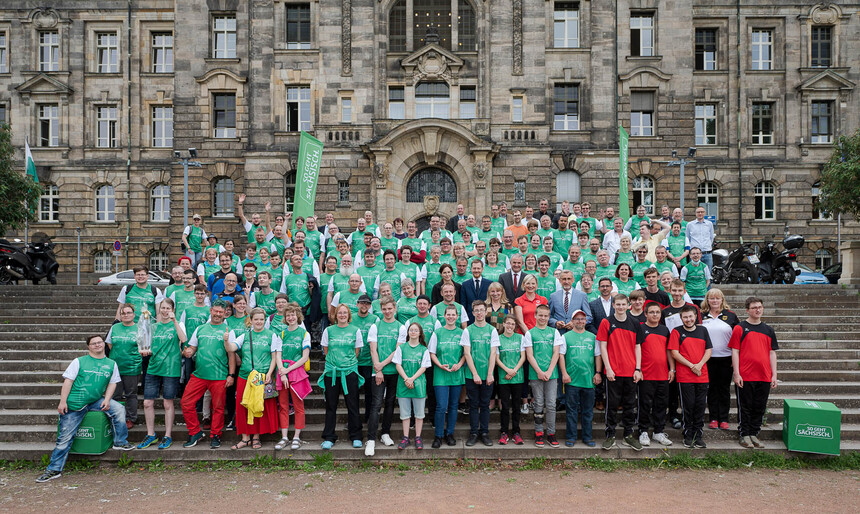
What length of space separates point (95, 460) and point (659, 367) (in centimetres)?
789

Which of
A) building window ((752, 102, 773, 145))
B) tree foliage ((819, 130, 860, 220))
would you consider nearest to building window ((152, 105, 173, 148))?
building window ((752, 102, 773, 145))

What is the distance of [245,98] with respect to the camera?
25.1 m

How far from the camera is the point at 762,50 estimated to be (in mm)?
27266

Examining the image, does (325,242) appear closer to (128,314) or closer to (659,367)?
(128,314)

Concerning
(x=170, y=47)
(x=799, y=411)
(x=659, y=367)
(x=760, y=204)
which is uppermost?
(x=170, y=47)

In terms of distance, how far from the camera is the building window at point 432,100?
945 inches

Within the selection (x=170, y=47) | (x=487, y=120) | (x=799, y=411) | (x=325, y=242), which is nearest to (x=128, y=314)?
(x=325, y=242)

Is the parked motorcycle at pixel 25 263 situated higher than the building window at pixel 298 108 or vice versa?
the building window at pixel 298 108

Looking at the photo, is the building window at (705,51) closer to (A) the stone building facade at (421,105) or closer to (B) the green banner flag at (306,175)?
(A) the stone building facade at (421,105)

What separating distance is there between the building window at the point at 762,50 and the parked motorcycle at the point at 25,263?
106 ft

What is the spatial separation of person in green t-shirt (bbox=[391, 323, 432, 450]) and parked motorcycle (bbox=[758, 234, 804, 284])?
14.7m

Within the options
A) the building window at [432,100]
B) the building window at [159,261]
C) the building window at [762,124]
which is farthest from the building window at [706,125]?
the building window at [159,261]

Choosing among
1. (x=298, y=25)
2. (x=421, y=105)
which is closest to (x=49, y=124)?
(x=298, y=25)

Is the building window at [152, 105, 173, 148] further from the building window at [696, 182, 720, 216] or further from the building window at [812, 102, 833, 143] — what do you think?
the building window at [812, 102, 833, 143]
